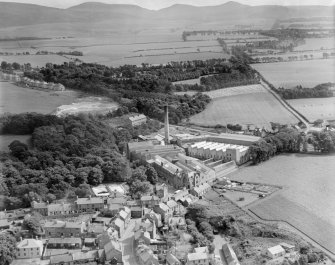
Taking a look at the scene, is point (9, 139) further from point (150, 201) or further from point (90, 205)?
point (150, 201)

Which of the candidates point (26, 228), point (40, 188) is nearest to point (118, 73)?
point (40, 188)

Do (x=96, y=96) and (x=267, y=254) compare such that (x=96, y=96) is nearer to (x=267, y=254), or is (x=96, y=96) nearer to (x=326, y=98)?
(x=326, y=98)

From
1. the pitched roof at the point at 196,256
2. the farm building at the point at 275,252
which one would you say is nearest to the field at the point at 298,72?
the farm building at the point at 275,252

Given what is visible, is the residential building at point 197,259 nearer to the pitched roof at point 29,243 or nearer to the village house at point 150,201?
the village house at point 150,201

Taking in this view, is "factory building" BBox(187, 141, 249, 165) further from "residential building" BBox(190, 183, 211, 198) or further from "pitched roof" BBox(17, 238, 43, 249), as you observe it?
"pitched roof" BBox(17, 238, 43, 249)

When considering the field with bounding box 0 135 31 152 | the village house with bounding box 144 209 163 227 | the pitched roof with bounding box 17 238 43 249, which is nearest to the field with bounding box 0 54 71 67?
the field with bounding box 0 135 31 152

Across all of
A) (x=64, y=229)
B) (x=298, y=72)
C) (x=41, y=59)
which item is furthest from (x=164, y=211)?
(x=41, y=59)

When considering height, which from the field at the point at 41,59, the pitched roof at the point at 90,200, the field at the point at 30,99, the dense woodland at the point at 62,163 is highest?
the field at the point at 41,59
